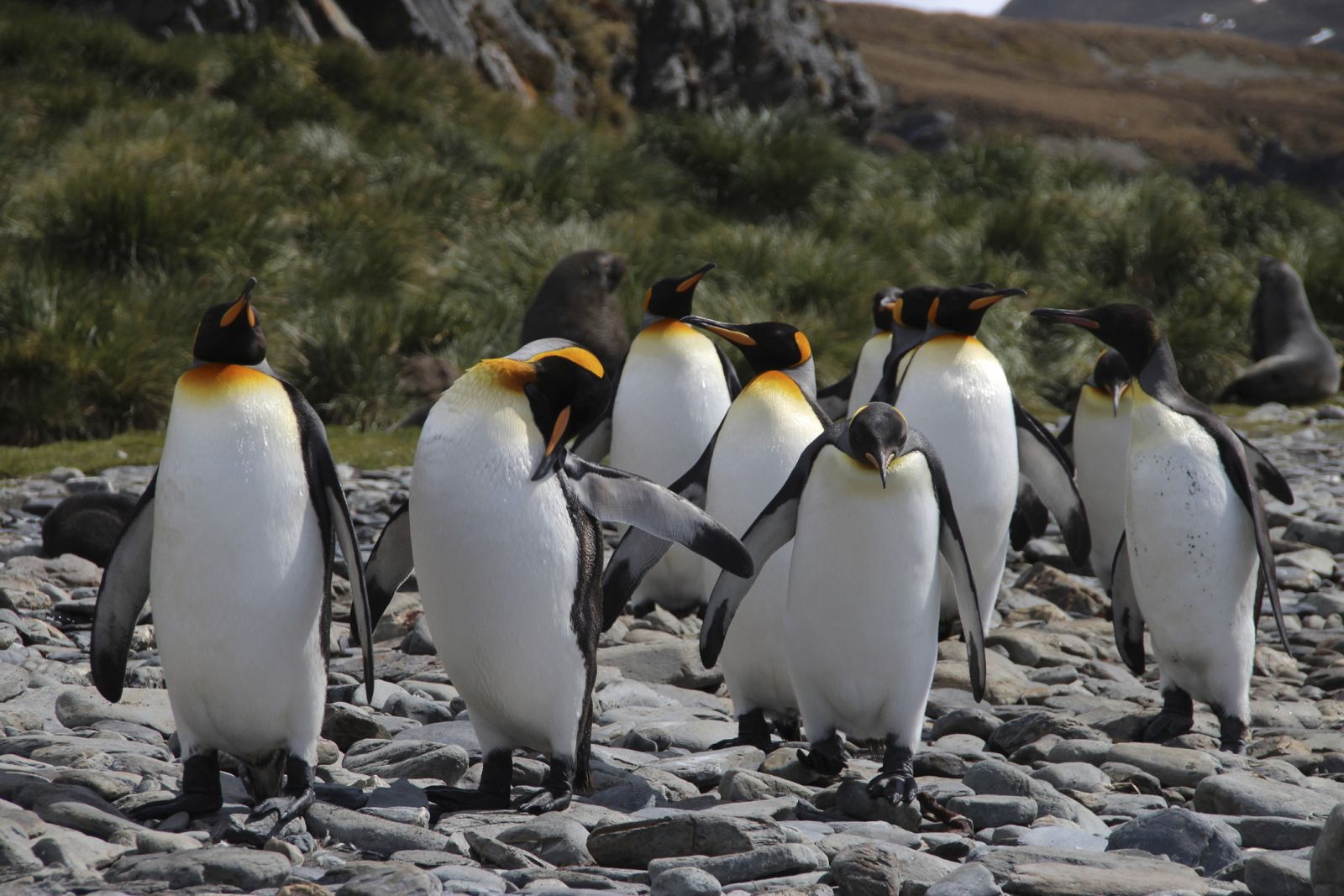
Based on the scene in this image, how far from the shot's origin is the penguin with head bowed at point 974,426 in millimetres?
4949

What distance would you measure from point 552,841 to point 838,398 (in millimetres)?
4903

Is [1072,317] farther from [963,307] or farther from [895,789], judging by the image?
[895,789]

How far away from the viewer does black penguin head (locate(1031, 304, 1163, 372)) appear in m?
4.32

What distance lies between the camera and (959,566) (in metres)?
3.46

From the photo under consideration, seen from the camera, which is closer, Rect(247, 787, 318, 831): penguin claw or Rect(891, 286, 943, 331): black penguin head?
Rect(247, 787, 318, 831): penguin claw

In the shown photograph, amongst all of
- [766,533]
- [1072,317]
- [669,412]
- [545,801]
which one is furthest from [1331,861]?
[669,412]

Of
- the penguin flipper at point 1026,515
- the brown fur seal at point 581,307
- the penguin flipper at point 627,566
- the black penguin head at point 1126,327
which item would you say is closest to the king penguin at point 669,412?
the penguin flipper at point 1026,515

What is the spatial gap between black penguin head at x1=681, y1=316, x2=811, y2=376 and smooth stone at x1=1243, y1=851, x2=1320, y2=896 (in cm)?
225

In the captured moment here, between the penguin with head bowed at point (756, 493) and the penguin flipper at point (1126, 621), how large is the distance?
1.22 m

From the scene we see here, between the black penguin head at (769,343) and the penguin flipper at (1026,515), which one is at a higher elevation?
the black penguin head at (769,343)

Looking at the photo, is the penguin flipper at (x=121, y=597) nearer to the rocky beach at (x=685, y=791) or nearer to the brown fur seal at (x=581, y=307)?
the rocky beach at (x=685, y=791)

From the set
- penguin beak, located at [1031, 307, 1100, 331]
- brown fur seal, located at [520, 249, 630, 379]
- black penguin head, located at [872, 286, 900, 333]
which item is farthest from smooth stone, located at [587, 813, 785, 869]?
brown fur seal, located at [520, 249, 630, 379]

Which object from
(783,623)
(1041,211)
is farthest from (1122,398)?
(1041,211)

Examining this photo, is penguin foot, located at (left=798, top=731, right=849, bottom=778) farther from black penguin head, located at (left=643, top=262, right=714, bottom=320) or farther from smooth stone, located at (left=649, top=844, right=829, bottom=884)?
black penguin head, located at (left=643, top=262, right=714, bottom=320)
